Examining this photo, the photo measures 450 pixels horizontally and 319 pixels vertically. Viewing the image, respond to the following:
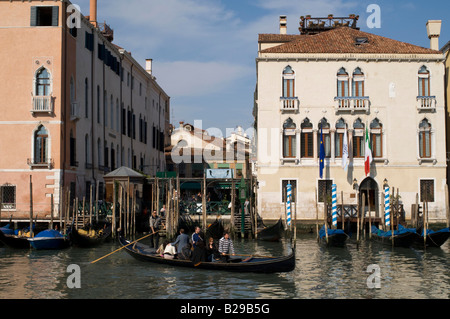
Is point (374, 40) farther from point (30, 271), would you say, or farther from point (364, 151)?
point (30, 271)

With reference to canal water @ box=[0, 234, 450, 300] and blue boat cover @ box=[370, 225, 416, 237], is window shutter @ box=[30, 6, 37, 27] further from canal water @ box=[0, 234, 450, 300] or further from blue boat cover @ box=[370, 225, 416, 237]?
blue boat cover @ box=[370, 225, 416, 237]

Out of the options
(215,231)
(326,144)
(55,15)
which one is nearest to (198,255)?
(215,231)

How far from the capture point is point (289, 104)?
2503 cm

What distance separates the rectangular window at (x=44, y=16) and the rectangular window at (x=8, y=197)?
20.3ft

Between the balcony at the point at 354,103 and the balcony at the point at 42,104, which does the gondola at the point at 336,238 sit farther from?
the balcony at the point at 42,104

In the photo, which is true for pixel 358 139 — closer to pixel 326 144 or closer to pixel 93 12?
pixel 326 144

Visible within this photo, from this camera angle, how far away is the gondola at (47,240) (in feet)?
60.7

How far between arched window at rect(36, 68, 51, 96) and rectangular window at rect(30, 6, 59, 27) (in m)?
1.79

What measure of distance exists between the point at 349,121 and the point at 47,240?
13.2 meters

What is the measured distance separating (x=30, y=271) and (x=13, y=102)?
33.0 ft

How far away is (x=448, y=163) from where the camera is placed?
27203 millimetres

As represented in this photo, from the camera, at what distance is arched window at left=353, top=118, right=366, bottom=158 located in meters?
25.3

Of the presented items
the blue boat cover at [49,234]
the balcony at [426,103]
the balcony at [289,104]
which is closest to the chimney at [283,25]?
the balcony at [289,104]
